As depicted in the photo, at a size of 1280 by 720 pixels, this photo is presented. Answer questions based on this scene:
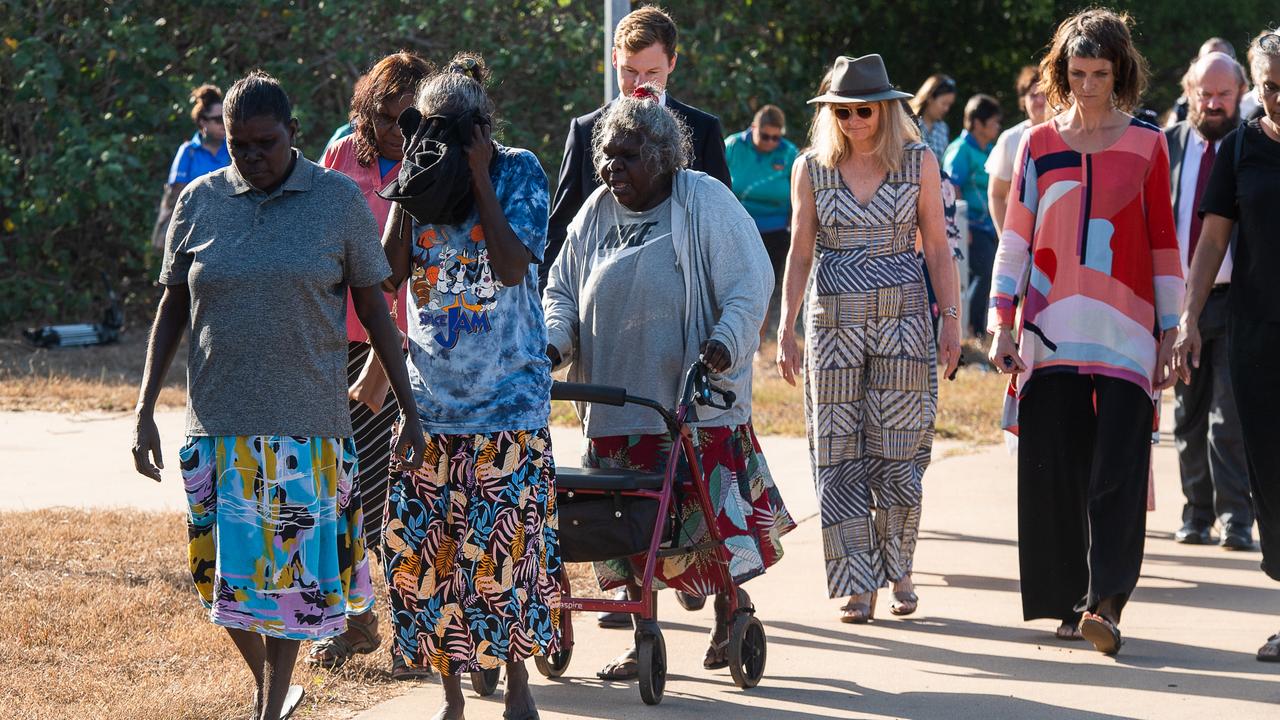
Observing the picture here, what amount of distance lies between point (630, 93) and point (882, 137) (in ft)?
3.11

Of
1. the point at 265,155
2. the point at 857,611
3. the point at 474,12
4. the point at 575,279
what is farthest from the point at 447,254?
the point at 474,12

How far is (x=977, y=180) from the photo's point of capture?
13781 mm

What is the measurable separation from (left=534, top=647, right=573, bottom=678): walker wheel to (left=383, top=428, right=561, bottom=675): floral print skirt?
0.63 metres

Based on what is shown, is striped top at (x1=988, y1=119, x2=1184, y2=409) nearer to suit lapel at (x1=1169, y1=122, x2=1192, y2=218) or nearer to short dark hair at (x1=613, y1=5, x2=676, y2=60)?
short dark hair at (x1=613, y1=5, x2=676, y2=60)

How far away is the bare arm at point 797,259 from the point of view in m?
6.41

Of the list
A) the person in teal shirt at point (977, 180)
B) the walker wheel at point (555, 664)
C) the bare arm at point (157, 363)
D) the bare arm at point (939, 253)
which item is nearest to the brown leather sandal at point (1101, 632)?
the bare arm at point (939, 253)

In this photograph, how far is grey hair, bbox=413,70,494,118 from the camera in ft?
15.6

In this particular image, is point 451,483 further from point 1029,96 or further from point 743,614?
point 1029,96

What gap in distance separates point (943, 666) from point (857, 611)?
649mm

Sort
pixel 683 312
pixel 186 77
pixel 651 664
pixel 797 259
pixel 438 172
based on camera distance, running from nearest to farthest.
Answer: pixel 438 172, pixel 651 664, pixel 683 312, pixel 797 259, pixel 186 77

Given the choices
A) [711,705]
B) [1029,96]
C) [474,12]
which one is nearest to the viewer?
[711,705]

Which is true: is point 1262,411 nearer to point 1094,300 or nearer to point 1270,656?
point 1094,300

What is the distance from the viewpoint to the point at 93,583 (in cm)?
650

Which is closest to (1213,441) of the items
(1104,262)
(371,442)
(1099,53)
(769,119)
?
(1104,262)
